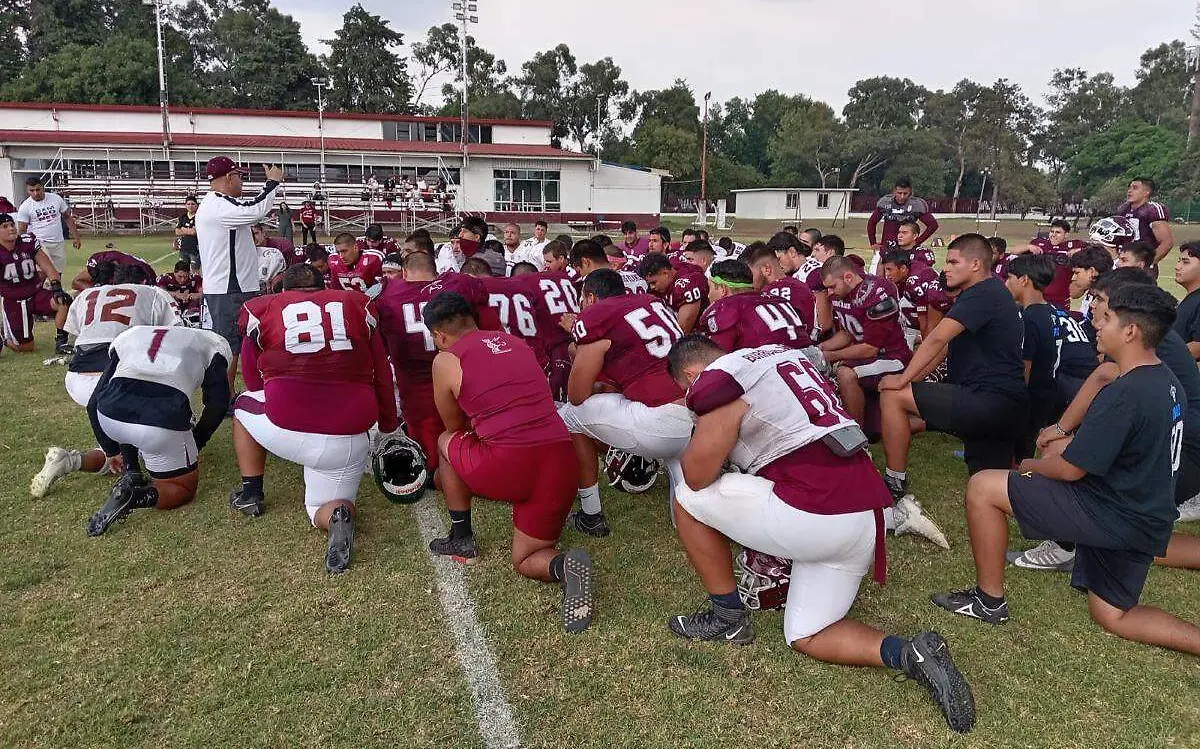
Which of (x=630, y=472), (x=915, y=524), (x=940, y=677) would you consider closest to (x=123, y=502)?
(x=630, y=472)

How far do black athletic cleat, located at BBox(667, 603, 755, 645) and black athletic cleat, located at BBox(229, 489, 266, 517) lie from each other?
9.93 ft

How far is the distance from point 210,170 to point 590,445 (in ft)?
14.7

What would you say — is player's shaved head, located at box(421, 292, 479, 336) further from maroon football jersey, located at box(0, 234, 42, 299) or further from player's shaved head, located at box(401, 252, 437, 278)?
maroon football jersey, located at box(0, 234, 42, 299)

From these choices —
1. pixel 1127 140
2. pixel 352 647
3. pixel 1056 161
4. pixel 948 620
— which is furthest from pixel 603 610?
pixel 1056 161

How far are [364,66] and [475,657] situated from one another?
6528cm

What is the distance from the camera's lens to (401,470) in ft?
17.2

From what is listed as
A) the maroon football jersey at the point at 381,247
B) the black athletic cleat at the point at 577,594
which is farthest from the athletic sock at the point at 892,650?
the maroon football jersey at the point at 381,247

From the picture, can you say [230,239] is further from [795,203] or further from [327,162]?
[795,203]

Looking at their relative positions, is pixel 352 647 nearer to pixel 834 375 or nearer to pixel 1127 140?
pixel 834 375

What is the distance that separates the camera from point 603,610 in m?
3.93

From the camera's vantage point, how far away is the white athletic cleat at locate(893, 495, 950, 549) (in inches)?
184

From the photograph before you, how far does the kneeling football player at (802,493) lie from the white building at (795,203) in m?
52.8

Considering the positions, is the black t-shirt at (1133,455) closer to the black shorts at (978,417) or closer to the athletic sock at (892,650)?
the athletic sock at (892,650)

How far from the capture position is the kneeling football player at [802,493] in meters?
3.18
